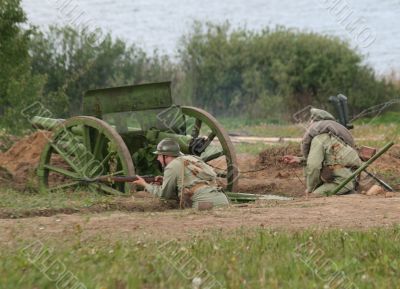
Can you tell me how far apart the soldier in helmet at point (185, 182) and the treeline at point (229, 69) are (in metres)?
24.7

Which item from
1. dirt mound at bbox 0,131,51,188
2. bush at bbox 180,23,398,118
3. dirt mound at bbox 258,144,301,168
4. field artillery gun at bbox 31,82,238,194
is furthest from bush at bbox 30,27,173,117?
field artillery gun at bbox 31,82,238,194

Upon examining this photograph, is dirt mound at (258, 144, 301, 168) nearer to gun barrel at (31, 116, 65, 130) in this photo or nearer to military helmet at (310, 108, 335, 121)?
military helmet at (310, 108, 335, 121)

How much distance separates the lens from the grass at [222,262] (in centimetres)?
594

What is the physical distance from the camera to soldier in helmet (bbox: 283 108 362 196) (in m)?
12.4

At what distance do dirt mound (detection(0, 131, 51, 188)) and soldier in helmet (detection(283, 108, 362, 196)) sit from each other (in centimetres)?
455

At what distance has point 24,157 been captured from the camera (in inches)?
600

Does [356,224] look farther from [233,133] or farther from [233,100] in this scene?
[233,100]

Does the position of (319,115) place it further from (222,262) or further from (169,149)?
(222,262)

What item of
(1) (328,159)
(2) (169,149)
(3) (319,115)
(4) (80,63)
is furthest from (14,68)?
(4) (80,63)

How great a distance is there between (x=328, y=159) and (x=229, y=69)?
29.1 meters

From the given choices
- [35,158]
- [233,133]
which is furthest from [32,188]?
[233,133]

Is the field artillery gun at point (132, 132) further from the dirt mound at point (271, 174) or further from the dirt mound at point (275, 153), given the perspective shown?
the dirt mound at point (275, 153)

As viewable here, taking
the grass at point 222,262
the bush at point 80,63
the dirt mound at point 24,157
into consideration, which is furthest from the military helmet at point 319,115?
the bush at point 80,63

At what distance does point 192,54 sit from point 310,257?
35736 millimetres
